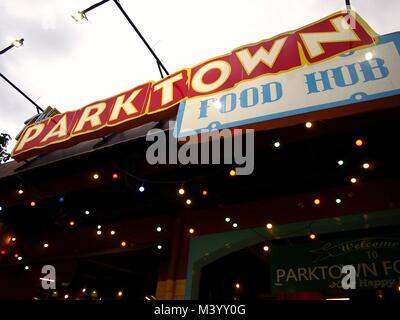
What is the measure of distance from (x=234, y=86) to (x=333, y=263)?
→ 368 centimetres

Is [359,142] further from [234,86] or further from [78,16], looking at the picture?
[78,16]

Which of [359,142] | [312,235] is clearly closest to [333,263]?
[312,235]

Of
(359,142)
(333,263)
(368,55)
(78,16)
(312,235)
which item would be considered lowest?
(333,263)

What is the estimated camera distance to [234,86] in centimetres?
521

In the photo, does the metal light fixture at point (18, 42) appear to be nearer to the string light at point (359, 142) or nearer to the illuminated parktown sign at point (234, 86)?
the illuminated parktown sign at point (234, 86)

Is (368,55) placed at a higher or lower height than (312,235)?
higher

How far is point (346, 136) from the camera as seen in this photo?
207 inches

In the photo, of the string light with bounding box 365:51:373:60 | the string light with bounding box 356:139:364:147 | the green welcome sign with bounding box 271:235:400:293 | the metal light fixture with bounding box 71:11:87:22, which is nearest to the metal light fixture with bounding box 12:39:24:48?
the metal light fixture with bounding box 71:11:87:22

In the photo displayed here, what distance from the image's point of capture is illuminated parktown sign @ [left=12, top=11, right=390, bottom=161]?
4680mm

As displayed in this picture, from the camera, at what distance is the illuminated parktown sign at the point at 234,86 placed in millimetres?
4680

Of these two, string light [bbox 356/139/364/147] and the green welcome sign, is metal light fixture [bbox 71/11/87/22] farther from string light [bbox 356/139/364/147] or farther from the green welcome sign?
the green welcome sign
